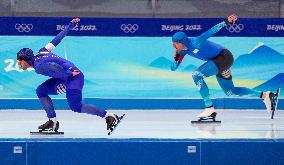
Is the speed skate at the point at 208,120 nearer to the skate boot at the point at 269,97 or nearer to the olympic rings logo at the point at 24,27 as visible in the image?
the skate boot at the point at 269,97

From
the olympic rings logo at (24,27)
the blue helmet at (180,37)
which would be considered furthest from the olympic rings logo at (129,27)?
the blue helmet at (180,37)

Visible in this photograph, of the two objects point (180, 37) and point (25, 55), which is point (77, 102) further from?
point (180, 37)

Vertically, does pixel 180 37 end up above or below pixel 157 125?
above

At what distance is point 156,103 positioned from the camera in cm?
1292

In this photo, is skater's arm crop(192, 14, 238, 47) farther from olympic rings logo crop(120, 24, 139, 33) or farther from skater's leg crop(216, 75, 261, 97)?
olympic rings logo crop(120, 24, 139, 33)

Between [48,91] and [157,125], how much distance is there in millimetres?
1971

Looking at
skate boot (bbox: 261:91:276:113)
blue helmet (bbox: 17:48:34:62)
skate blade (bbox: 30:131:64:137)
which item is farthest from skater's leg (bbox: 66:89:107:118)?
skate boot (bbox: 261:91:276:113)

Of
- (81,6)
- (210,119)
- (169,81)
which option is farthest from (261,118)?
(81,6)

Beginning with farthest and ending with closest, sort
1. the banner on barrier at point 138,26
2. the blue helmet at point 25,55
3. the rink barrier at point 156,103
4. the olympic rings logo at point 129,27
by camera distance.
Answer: the rink barrier at point 156,103, the olympic rings logo at point 129,27, the banner on barrier at point 138,26, the blue helmet at point 25,55

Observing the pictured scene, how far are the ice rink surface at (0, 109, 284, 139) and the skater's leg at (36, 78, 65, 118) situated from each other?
16.5 inches
